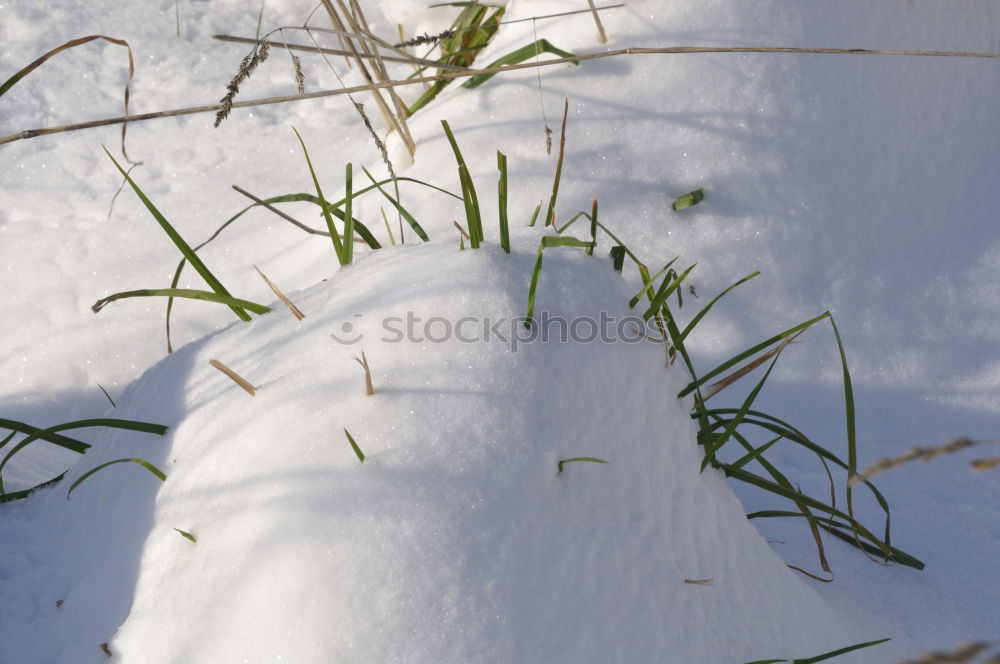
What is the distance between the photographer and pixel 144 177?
1918 mm

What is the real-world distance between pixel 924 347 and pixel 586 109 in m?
0.76

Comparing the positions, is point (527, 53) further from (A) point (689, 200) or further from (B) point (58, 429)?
(B) point (58, 429)

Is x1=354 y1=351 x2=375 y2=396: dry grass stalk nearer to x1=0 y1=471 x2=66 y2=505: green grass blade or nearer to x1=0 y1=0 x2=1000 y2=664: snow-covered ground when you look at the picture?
x1=0 y1=0 x2=1000 y2=664: snow-covered ground

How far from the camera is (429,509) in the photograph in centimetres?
69

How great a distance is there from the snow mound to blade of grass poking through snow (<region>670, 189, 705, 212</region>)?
55 centimetres

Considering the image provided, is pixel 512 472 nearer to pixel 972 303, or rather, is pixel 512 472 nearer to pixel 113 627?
pixel 113 627

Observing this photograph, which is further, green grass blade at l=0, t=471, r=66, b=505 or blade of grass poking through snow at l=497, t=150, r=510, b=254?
green grass blade at l=0, t=471, r=66, b=505

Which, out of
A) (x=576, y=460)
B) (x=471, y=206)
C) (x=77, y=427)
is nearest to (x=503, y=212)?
(x=471, y=206)

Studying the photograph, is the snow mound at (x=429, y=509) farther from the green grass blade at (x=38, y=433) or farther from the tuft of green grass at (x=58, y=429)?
the green grass blade at (x=38, y=433)

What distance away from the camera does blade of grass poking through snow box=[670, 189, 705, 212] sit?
1.42 meters

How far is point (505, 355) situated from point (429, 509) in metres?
0.17

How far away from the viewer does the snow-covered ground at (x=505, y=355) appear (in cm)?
70

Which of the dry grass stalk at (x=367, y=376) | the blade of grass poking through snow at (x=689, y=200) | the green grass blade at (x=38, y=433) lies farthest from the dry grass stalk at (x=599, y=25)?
the green grass blade at (x=38, y=433)

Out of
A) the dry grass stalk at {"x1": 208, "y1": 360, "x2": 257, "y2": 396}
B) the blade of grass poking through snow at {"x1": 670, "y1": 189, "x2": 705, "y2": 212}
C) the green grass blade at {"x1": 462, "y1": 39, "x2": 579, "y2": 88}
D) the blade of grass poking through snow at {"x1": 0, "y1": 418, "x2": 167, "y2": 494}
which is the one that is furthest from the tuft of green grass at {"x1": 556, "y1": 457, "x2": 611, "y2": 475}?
the green grass blade at {"x1": 462, "y1": 39, "x2": 579, "y2": 88}
